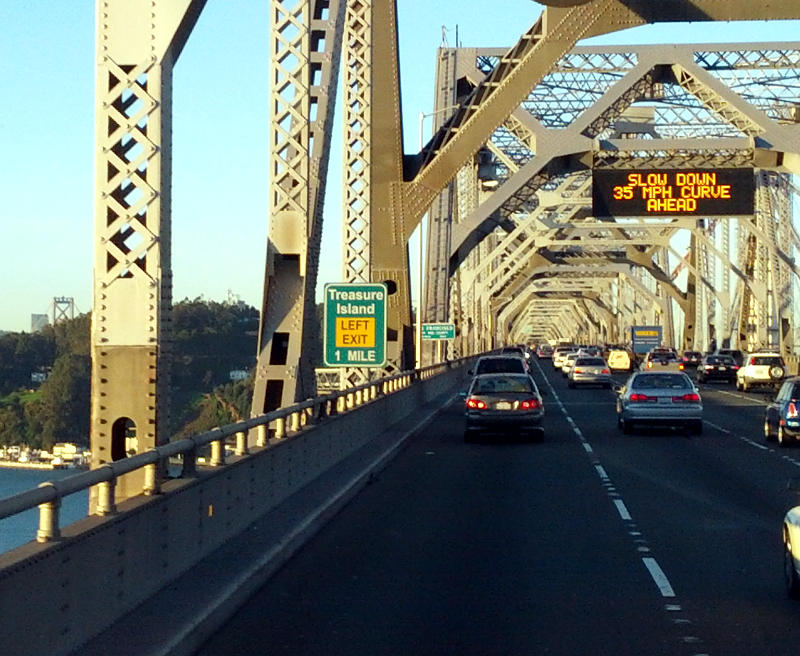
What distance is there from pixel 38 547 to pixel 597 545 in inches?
324

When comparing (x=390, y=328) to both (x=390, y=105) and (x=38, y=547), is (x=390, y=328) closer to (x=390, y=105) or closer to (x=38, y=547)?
(x=390, y=105)

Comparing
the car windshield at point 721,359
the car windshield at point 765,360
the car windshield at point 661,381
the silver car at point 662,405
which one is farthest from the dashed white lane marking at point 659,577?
the car windshield at point 721,359

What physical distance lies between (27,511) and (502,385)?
2336 centimetres

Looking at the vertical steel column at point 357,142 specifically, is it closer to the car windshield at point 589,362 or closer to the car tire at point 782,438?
the car tire at point 782,438

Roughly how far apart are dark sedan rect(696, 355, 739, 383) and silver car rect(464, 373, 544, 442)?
155 feet

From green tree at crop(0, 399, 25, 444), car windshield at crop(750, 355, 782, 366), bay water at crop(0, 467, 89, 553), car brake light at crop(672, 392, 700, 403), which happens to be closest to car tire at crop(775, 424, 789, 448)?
car brake light at crop(672, 392, 700, 403)

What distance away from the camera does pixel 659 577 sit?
42.7 ft

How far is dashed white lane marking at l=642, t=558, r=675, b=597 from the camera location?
Answer: 12.2 m

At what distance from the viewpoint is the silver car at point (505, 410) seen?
1245 inches

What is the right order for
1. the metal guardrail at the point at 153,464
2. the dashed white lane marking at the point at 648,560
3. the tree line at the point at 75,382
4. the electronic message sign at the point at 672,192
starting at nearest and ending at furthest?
the metal guardrail at the point at 153,464, the dashed white lane marking at the point at 648,560, the tree line at the point at 75,382, the electronic message sign at the point at 672,192

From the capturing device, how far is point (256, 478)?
52.4ft

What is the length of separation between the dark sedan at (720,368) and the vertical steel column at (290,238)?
5850cm

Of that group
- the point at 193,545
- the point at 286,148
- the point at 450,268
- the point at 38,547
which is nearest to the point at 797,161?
the point at 450,268

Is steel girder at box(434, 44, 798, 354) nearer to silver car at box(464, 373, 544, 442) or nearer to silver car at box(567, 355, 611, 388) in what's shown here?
silver car at box(567, 355, 611, 388)
